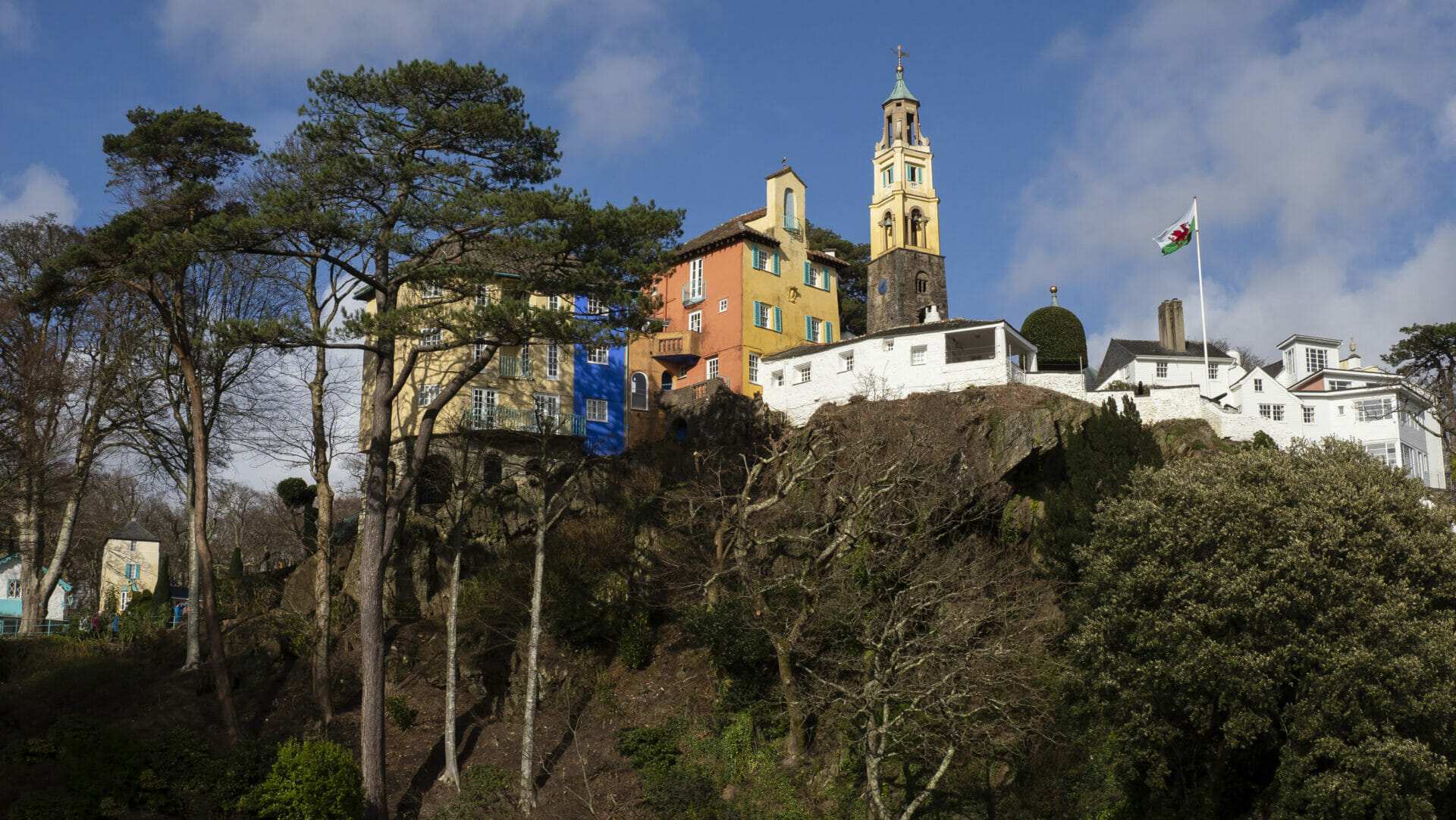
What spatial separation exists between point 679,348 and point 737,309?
3249 mm

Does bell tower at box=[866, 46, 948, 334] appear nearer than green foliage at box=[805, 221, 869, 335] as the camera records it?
Yes

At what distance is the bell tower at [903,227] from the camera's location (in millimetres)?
48812

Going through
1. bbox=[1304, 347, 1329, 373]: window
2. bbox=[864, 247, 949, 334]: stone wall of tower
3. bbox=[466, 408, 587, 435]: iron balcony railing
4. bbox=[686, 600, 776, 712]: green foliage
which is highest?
bbox=[864, 247, 949, 334]: stone wall of tower

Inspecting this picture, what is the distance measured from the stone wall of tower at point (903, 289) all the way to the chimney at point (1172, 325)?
10.5 metres

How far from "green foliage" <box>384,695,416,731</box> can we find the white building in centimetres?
1909

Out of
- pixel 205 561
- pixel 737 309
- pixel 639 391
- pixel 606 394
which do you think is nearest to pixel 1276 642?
pixel 205 561

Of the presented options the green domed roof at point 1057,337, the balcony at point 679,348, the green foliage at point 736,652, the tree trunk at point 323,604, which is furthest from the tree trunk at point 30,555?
the green domed roof at point 1057,337

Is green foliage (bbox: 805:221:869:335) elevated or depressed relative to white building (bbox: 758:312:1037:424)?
elevated

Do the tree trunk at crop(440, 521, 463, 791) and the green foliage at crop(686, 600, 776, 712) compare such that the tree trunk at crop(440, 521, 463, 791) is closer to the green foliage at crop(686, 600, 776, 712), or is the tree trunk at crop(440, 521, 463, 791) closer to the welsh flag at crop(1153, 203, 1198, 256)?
the green foliage at crop(686, 600, 776, 712)

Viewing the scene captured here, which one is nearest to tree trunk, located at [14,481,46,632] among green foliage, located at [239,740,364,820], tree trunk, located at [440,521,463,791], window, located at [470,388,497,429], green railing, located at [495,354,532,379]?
tree trunk, located at [440,521,463,791]

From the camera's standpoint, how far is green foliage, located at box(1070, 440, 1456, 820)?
56.5 feet

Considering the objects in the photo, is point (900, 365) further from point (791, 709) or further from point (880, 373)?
point (791, 709)

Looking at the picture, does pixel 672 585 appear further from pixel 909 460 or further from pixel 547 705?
pixel 909 460

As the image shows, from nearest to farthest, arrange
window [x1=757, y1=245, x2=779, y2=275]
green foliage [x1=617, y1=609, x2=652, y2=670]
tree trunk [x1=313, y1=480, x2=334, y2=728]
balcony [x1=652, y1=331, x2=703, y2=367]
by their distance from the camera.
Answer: tree trunk [x1=313, y1=480, x2=334, y2=728]
green foliage [x1=617, y1=609, x2=652, y2=670]
balcony [x1=652, y1=331, x2=703, y2=367]
window [x1=757, y1=245, x2=779, y2=275]
